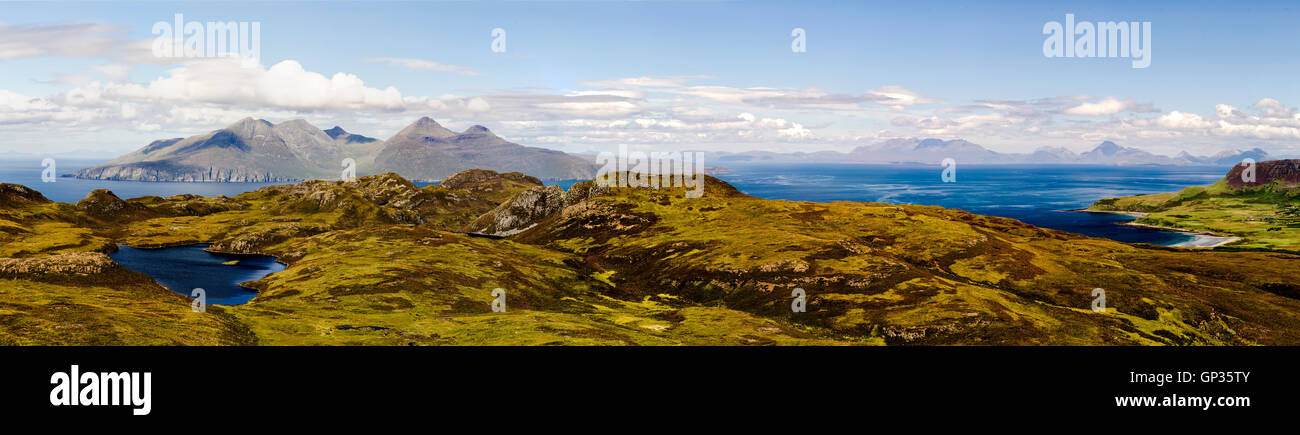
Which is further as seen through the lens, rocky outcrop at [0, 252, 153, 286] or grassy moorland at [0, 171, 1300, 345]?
rocky outcrop at [0, 252, 153, 286]

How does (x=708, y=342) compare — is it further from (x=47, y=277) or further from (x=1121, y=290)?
(x=47, y=277)

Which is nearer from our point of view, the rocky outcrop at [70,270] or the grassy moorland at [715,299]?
the grassy moorland at [715,299]

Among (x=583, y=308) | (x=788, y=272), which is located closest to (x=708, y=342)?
(x=583, y=308)

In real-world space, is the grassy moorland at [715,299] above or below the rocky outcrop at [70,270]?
below

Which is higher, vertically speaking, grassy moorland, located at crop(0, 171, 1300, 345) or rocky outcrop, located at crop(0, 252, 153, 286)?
rocky outcrop, located at crop(0, 252, 153, 286)

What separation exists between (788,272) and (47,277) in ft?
488

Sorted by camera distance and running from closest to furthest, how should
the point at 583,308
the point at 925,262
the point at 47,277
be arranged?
1. the point at 47,277
2. the point at 583,308
3. the point at 925,262

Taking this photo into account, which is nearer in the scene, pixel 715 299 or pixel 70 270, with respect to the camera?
pixel 70 270

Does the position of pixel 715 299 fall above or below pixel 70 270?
below

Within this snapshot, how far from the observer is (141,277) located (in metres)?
131
